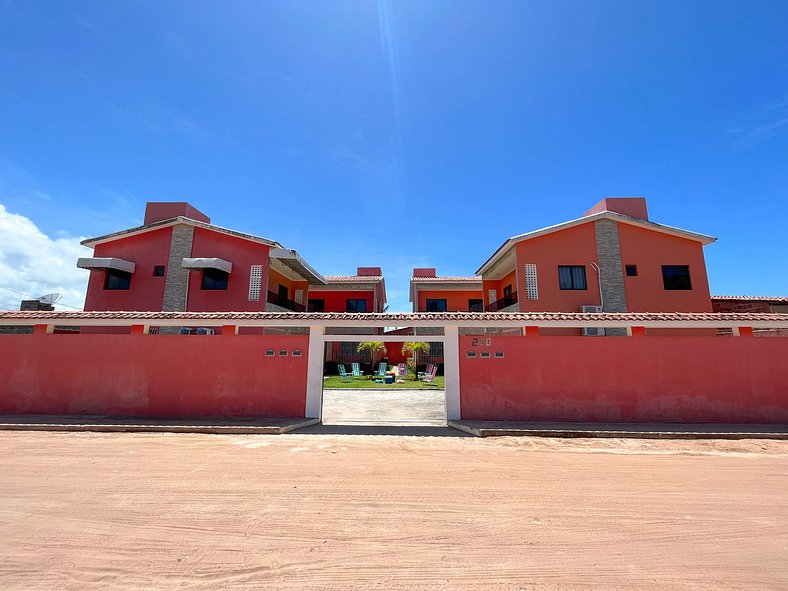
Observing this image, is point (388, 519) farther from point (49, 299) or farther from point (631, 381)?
point (49, 299)

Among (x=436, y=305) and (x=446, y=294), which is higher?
(x=446, y=294)

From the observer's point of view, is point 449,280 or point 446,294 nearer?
point 449,280

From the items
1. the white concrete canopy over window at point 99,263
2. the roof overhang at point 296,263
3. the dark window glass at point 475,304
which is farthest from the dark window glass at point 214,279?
the dark window glass at point 475,304

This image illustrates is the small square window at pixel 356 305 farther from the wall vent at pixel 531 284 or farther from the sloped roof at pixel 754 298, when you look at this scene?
the sloped roof at pixel 754 298

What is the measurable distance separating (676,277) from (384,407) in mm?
15420

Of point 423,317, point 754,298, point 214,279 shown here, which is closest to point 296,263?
point 214,279

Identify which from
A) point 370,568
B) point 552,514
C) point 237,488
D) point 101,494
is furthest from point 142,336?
point 552,514

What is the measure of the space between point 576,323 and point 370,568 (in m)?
8.59

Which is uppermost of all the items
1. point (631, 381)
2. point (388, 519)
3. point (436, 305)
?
point (436, 305)

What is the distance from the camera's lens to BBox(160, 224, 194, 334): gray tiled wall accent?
18.2 m

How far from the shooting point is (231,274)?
18500 mm

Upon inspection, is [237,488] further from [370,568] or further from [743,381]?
[743,381]

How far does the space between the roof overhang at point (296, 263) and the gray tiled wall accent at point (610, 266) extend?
14.8m

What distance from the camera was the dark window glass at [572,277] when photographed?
59.5ft
